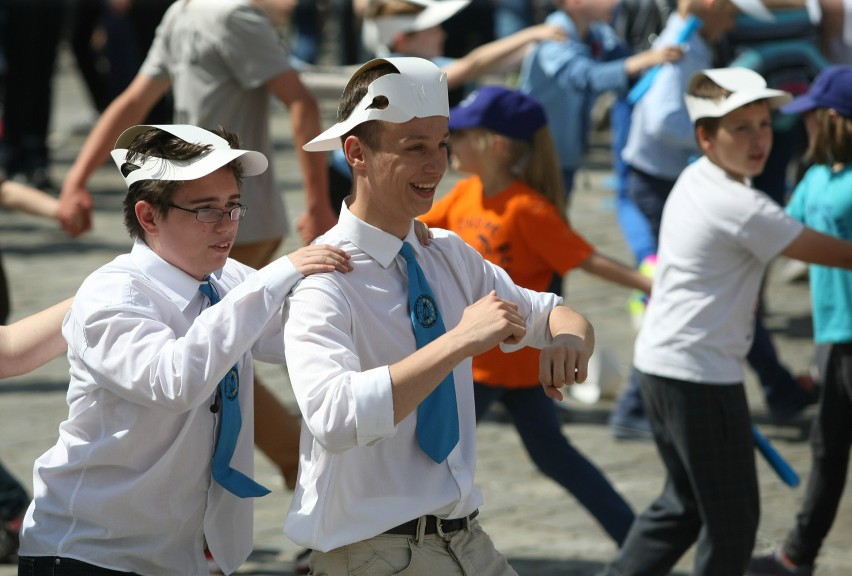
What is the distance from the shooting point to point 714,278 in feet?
15.8

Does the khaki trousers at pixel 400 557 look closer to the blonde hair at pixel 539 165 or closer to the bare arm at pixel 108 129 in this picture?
the blonde hair at pixel 539 165

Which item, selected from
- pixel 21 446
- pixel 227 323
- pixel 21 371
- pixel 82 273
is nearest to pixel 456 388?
pixel 227 323

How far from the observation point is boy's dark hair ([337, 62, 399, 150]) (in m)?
3.21

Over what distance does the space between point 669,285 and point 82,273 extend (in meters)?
6.19

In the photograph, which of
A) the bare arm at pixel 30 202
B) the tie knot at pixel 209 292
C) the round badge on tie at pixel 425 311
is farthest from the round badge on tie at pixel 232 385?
the bare arm at pixel 30 202

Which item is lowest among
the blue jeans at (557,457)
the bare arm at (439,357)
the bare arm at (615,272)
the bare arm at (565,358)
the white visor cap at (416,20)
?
the blue jeans at (557,457)

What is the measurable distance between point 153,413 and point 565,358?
945 millimetres

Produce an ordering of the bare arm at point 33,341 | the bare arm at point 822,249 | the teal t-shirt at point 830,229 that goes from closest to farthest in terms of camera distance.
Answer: the bare arm at point 33,341, the bare arm at point 822,249, the teal t-shirt at point 830,229

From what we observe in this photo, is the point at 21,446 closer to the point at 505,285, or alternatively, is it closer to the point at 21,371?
the point at 21,371

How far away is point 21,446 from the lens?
6840mm

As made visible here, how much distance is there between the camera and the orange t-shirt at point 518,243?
5422 millimetres

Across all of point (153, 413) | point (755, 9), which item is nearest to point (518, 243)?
point (153, 413)

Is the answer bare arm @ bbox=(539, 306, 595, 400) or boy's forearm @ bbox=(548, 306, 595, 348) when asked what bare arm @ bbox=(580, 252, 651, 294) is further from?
bare arm @ bbox=(539, 306, 595, 400)

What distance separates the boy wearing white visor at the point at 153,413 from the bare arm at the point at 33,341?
202mm
